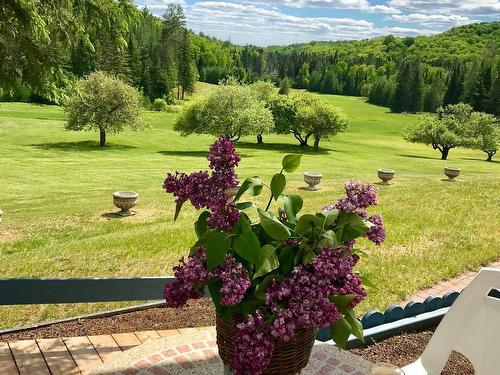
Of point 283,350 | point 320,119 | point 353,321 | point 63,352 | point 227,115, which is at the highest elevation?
point 353,321

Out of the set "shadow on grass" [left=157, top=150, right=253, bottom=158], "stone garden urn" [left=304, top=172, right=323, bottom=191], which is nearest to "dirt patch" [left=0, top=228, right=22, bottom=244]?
"stone garden urn" [left=304, top=172, right=323, bottom=191]

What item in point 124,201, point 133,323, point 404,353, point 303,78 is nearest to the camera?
point 404,353

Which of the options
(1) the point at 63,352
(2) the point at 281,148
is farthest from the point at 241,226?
(2) the point at 281,148

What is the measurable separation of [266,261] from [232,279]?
14cm

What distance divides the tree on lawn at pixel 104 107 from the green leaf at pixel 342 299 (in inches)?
1484

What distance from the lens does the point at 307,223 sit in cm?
191

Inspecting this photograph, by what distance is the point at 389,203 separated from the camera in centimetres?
1269

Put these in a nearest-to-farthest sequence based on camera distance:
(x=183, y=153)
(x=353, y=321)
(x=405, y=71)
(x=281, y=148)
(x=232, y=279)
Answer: (x=232, y=279) → (x=353, y=321) → (x=183, y=153) → (x=281, y=148) → (x=405, y=71)

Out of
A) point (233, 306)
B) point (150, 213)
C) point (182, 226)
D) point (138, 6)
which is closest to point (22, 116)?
point (150, 213)

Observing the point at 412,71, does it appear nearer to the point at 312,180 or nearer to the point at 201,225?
the point at 312,180

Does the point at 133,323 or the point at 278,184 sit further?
the point at 133,323

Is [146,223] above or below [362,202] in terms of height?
below

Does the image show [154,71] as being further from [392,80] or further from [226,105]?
[392,80]

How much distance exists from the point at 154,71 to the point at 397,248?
6818cm
